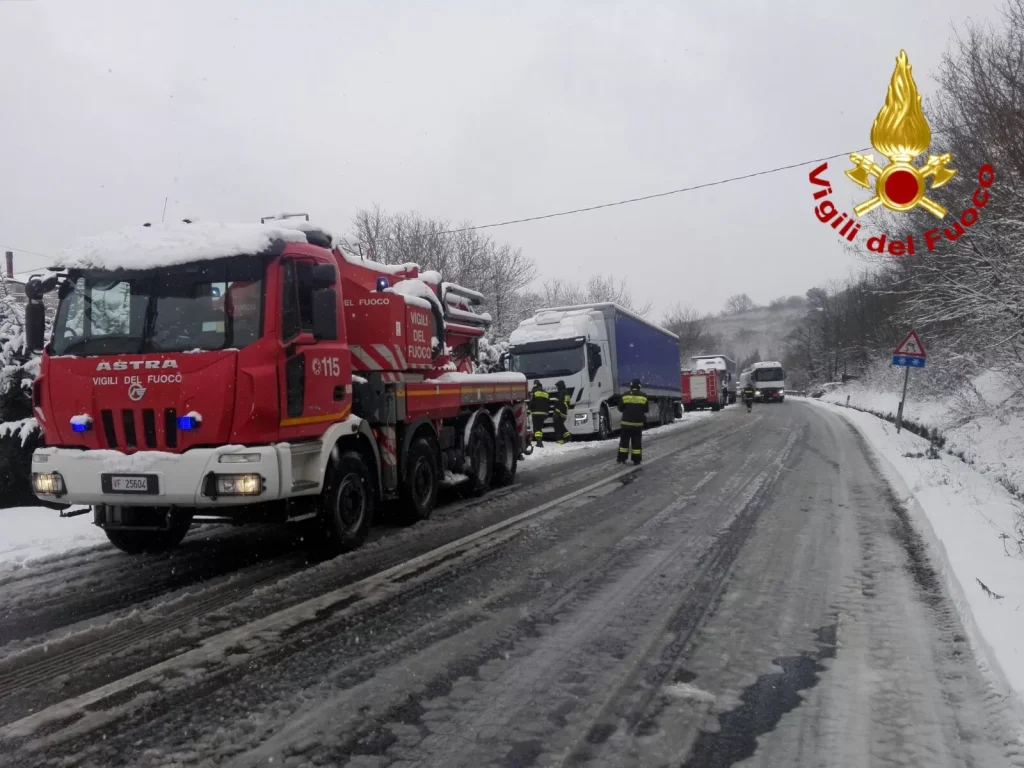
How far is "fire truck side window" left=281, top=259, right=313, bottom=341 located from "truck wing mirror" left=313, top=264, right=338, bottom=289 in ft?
0.19

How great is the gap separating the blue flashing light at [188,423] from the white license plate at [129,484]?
1.62 ft

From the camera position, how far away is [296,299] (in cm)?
619

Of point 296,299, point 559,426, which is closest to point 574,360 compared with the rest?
point 559,426

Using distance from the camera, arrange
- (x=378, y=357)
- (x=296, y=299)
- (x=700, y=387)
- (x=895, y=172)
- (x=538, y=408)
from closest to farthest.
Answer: (x=296, y=299) → (x=378, y=357) → (x=895, y=172) → (x=538, y=408) → (x=700, y=387)

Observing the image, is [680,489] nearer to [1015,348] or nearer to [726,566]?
[726,566]

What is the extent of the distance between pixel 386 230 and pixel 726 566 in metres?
35.3

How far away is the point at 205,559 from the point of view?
22.6 feet

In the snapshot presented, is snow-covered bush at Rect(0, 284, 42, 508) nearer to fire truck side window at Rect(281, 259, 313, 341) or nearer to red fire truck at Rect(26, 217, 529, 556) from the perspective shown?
red fire truck at Rect(26, 217, 529, 556)

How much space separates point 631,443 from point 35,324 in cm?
1020

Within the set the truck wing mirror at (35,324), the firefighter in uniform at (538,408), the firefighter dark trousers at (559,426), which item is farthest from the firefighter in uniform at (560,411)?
the truck wing mirror at (35,324)

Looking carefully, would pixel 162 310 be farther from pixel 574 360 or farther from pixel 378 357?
pixel 574 360

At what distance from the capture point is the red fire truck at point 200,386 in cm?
568

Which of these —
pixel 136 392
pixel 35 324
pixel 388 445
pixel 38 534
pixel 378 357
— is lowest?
pixel 38 534

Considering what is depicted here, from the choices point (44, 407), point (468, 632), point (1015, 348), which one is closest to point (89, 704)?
point (468, 632)
